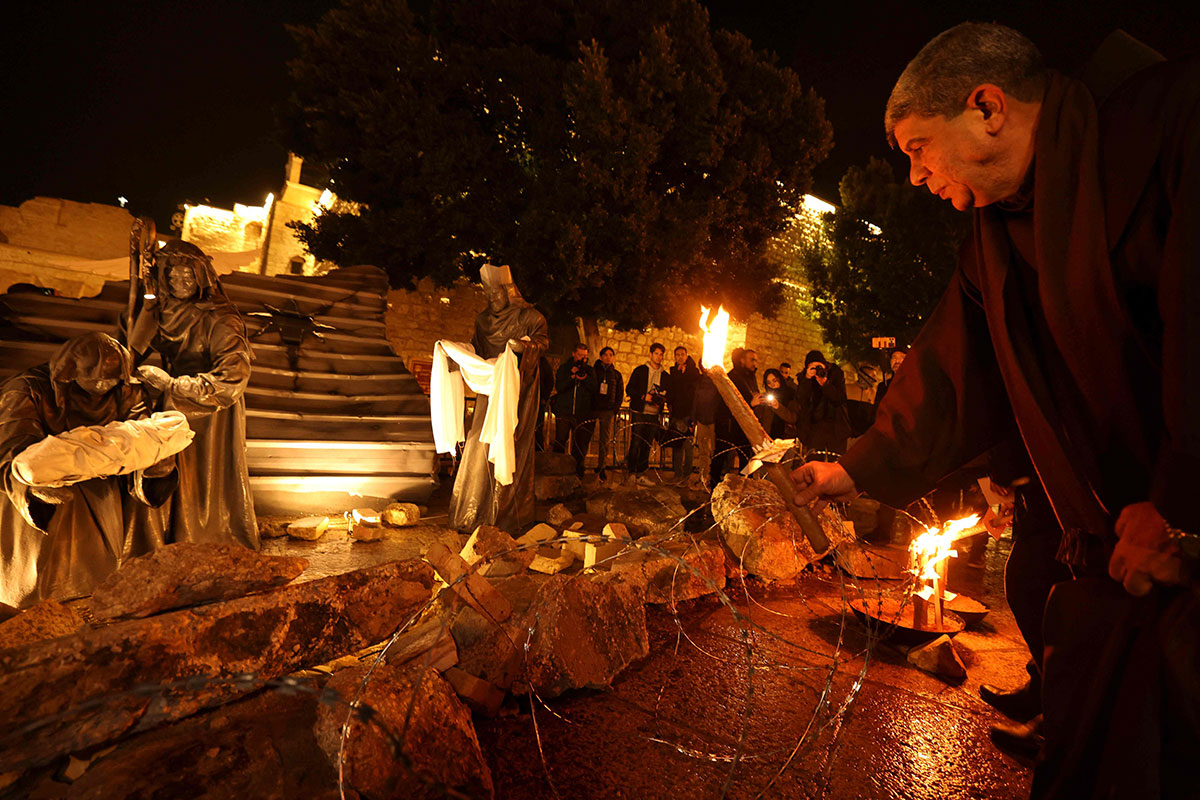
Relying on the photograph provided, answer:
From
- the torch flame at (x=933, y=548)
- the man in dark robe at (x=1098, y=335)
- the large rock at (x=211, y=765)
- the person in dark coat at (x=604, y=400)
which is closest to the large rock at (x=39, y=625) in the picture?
the large rock at (x=211, y=765)

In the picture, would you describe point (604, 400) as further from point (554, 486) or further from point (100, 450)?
point (100, 450)

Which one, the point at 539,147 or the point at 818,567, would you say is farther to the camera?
the point at 539,147

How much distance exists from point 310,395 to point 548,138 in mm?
8961

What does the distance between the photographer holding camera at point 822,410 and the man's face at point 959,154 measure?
5920 mm

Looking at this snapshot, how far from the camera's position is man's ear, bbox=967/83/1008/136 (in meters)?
1.44

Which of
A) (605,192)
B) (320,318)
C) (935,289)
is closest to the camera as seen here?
(320,318)

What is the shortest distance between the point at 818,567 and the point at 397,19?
14.9 meters

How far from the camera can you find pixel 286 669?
240 centimetres

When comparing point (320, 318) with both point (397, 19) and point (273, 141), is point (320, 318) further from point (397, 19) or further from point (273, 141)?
point (273, 141)

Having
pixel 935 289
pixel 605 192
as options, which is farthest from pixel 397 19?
pixel 935 289

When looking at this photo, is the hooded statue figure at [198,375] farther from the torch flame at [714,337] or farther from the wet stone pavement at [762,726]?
the torch flame at [714,337]

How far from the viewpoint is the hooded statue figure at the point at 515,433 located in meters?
6.43

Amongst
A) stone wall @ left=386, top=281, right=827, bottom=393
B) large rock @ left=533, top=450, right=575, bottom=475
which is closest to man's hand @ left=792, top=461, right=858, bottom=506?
large rock @ left=533, top=450, right=575, bottom=475

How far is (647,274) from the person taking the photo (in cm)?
1382
